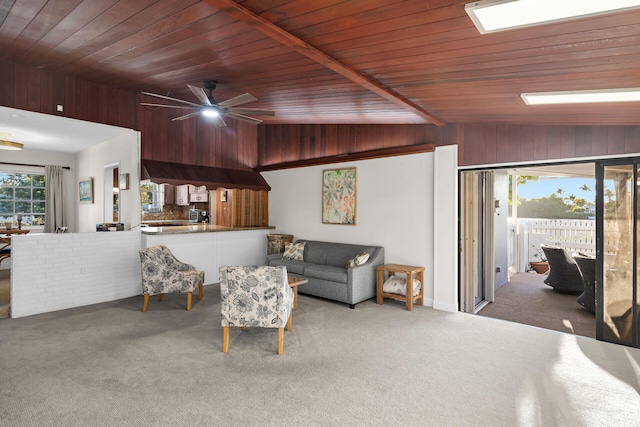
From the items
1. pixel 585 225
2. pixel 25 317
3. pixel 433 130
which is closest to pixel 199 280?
pixel 25 317

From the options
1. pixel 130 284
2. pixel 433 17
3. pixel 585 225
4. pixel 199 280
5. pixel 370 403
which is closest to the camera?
pixel 433 17

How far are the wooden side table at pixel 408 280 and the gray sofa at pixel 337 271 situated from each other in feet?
0.54

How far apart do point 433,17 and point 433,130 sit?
3.18 meters

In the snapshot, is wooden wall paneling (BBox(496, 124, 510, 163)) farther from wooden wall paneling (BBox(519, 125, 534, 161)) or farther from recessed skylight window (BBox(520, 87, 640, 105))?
recessed skylight window (BBox(520, 87, 640, 105))

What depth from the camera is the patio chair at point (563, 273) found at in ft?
18.6

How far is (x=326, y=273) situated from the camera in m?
5.16

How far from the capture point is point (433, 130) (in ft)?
16.2

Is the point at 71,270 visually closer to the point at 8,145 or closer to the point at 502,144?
the point at 8,145

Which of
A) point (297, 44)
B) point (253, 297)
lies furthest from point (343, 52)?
point (253, 297)

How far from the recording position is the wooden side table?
15.4ft

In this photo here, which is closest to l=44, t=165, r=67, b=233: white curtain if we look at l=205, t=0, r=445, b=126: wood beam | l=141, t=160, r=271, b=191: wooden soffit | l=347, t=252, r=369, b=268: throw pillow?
l=141, t=160, r=271, b=191: wooden soffit

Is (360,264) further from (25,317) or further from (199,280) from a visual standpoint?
(25,317)

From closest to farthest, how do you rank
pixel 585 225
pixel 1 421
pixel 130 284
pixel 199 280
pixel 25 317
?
pixel 1 421 → pixel 25 317 → pixel 199 280 → pixel 130 284 → pixel 585 225

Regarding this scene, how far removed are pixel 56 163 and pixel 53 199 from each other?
806 millimetres
